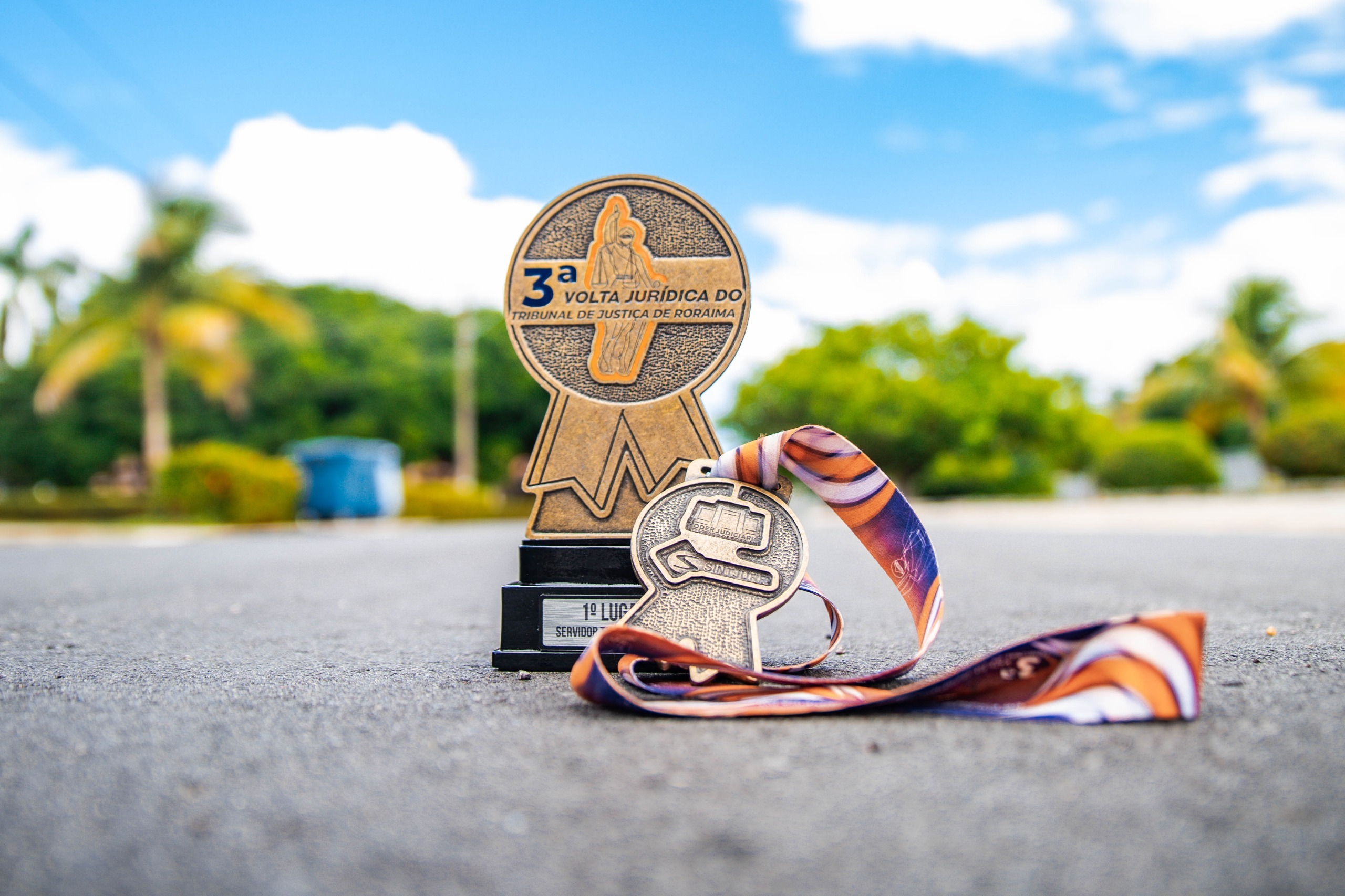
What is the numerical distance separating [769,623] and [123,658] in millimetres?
2045

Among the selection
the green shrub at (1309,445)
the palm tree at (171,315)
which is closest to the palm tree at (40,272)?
the palm tree at (171,315)

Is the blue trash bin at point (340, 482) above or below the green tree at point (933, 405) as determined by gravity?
below

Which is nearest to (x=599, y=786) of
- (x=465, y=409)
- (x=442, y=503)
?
(x=442, y=503)

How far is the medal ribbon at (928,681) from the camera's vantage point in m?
1.59

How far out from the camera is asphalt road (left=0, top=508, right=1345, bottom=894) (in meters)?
1.06

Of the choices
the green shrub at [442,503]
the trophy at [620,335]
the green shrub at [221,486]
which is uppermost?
the trophy at [620,335]

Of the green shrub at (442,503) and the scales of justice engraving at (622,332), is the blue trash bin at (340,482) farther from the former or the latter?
the scales of justice engraving at (622,332)

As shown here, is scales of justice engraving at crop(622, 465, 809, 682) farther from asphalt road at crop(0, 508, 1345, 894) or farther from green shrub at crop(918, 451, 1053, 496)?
green shrub at crop(918, 451, 1053, 496)

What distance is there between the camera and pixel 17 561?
291 inches

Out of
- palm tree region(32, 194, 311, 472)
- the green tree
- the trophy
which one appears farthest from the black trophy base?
the green tree

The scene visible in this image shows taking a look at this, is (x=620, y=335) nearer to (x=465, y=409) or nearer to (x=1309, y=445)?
(x=465, y=409)

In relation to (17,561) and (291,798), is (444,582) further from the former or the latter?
(17,561)

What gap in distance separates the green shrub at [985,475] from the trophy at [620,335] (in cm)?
2609

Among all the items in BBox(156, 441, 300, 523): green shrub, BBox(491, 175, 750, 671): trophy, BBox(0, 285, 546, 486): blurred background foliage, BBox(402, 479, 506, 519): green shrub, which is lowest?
BBox(402, 479, 506, 519): green shrub
